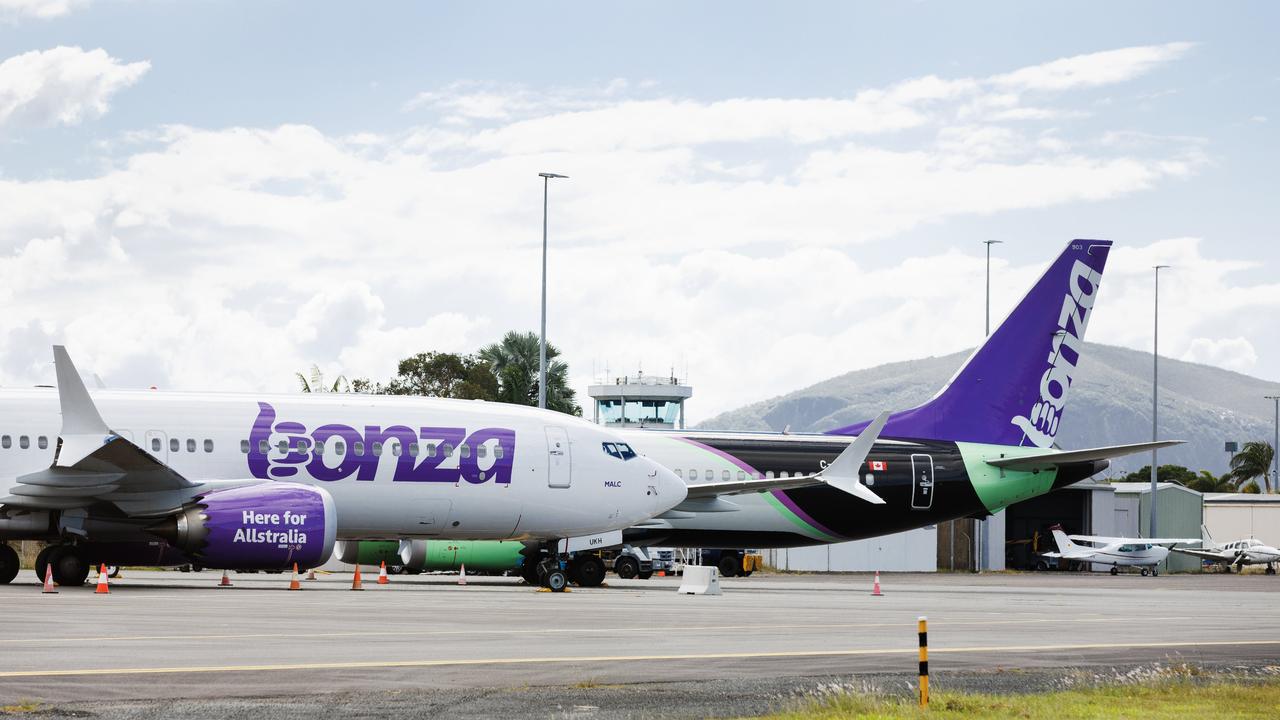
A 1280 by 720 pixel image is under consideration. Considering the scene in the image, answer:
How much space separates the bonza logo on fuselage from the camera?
1217 inches

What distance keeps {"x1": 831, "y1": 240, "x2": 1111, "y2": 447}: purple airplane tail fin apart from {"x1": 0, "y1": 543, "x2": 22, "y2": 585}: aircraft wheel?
2305cm

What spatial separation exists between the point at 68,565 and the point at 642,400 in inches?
2210

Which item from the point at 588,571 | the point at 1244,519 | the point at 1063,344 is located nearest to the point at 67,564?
the point at 588,571

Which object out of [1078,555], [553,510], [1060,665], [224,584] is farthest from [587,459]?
[1078,555]

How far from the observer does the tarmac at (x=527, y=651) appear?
484 inches

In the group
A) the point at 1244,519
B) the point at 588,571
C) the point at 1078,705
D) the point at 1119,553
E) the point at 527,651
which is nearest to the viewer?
the point at 1078,705

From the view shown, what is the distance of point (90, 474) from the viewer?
27.8 metres

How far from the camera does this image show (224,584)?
34812 millimetres

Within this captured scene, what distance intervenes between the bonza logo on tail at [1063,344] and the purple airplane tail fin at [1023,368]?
28 mm

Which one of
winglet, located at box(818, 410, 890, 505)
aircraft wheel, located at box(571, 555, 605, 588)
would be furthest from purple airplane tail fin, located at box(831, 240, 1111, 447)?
aircraft wheel, located at box(571, 555, 605, 588)

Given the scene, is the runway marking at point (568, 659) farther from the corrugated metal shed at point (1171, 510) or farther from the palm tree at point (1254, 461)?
the palm tree at point (1254, 461)

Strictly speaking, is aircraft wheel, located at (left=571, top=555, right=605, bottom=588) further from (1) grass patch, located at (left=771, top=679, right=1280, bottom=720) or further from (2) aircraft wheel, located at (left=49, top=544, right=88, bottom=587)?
(1) grass patch, located at (left=771, top=679, right=1280, bottom=720)

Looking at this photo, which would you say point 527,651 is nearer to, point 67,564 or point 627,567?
point 67,564

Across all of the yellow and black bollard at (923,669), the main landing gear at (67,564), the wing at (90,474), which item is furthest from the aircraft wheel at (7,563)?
the yellow and black bollard at (923,669)
